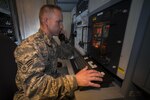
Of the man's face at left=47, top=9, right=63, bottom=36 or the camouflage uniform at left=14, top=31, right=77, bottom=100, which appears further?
the man's face at left=47, top=9, right=63, bottom=36

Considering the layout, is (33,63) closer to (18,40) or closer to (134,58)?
(134,58)

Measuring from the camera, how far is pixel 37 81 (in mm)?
505

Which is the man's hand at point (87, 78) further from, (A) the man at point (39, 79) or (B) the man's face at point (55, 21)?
(B) the man's face at point (55, 21)

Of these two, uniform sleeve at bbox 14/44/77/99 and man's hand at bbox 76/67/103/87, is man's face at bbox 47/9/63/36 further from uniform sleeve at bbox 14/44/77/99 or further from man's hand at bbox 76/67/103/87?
man's hand at bbox 76/67/103/87

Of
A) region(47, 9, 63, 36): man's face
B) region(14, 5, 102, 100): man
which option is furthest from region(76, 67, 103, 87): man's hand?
region(47, 9, 63, 36): man's face

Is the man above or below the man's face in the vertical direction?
below

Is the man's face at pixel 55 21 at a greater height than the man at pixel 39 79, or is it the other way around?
the man's face at pixel 55 21

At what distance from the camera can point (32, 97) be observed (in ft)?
1.71

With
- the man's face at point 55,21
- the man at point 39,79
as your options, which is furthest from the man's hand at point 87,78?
the man's face at point 55,21

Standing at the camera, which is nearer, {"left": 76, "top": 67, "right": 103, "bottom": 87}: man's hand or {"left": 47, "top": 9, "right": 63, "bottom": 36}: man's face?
{"left": 76, "top": 67, "right": 103, "bottom": 87}: man's hand

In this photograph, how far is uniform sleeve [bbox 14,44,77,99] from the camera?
509 mm

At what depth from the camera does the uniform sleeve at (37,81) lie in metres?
0.51

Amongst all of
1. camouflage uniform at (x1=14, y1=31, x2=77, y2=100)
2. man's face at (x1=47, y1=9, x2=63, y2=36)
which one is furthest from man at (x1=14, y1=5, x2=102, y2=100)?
man's face at (x1=47, y1=9, x2=63, y2=36)

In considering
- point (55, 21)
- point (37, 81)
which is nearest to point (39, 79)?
point (37, 81)
